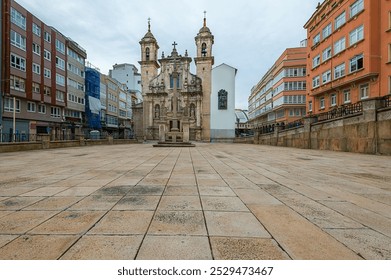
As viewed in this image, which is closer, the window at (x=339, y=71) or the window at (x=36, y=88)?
the window at (x=339, y=71)

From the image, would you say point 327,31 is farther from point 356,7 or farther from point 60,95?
point 60,95

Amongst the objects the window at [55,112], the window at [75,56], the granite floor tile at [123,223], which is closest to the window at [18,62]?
the window at [55,112]

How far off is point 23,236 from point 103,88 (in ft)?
180

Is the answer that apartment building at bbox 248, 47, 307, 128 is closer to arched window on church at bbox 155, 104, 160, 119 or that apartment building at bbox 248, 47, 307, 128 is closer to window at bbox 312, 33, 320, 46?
window at bbox 312, 33, 320, 46

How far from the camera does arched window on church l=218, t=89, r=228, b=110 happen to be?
4959 centimetres

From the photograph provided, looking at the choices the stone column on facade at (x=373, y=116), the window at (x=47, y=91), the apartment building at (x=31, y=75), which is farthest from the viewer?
the window at (x=47, y=91)

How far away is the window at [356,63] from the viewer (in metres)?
20.3

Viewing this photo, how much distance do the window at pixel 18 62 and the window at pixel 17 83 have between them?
4.99 feet

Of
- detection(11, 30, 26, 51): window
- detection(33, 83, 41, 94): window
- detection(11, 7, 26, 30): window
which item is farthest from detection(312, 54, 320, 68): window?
detection(11, 7, 26, 30): window

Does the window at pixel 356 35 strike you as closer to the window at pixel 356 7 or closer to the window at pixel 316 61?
the window at pixel 356 7

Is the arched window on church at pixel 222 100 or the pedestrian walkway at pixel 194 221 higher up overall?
the arched window on church at pixel 222 100

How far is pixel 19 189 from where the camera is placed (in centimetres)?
445

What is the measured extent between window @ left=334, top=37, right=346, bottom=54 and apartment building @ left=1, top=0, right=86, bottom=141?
32.6 m

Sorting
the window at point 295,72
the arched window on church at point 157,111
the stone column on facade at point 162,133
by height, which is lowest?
the stone column on facade at point 162,133
